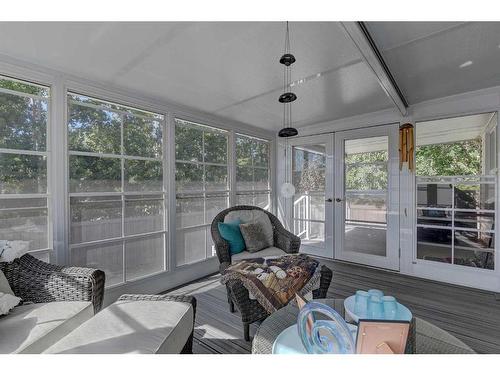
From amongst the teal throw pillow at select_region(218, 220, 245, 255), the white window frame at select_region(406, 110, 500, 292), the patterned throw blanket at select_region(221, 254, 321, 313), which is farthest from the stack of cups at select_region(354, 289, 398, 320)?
the white window frame at select_region(406, 110, 500, 292)

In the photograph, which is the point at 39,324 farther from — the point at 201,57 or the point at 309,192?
the point at 309,192

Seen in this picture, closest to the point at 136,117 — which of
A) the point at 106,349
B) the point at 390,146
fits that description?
the point at 106,349

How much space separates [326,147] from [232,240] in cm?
249

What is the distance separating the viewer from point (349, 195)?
4137 mm

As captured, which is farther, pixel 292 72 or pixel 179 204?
pixel 179 204

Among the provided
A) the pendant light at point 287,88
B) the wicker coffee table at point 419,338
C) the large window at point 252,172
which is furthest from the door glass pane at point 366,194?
the wicker coffee table at point 419,338

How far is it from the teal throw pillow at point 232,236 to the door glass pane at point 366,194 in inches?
82.5

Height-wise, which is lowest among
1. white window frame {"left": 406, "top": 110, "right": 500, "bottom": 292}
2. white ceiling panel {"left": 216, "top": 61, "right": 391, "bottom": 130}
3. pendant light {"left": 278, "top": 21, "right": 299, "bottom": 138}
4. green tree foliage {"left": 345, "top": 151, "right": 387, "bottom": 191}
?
white window frame {"left": 406, "top": 110, "right": 500, "bottom": 292}

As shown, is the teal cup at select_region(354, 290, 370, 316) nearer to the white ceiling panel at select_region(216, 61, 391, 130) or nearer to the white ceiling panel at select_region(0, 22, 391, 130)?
the white ceiling panel at select_region(0, 22, 391, 130)

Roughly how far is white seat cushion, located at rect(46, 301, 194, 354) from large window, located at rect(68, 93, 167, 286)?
121 centimetres

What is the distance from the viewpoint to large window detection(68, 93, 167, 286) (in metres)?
2.49

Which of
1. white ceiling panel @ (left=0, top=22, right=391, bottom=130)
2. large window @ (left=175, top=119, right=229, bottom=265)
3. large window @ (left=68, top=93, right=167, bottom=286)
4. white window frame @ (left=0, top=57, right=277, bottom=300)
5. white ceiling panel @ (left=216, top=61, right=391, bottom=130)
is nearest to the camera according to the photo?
white ceiling panel @ (left=0, top=22, right=391, bottom=130)
